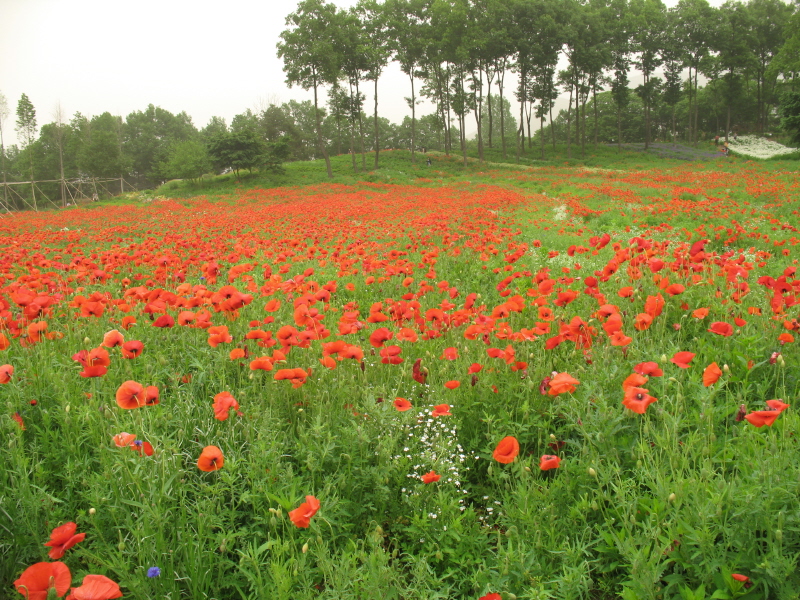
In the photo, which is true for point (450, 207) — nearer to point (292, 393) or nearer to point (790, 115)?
point (292, 393)

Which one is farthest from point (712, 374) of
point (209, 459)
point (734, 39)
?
point (734, 39)

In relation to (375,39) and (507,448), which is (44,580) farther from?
(375,39)

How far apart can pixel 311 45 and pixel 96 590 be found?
37.7 metres

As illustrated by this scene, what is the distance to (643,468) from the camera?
1.84 metres

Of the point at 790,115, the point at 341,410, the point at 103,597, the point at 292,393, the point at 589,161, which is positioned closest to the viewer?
the point at 103,597

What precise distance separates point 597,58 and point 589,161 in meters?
9.38

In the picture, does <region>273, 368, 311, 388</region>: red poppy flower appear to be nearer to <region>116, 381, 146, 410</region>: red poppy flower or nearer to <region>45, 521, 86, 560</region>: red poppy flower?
<region>116, 381, 146, 410</region>: red poppy flower

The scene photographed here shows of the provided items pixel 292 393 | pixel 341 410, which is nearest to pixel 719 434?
pixel 341 410

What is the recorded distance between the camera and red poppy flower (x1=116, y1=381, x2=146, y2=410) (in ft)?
6.08

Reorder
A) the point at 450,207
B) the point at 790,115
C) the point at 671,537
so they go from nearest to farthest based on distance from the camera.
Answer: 1. the point at 671,537
2. the point at 450,207
3. the point at 790,115

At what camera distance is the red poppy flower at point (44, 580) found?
1250 mm

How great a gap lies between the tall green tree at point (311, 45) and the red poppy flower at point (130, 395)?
1297 inches

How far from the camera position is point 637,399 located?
1.82 m

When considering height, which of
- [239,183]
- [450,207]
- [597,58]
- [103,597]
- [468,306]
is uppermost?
[597,58]
